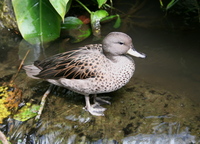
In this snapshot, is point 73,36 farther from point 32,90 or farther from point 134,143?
point 134,143

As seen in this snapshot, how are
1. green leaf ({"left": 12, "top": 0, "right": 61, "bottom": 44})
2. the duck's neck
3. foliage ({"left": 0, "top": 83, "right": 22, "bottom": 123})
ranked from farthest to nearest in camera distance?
green leaf ({"left": 12, "top": 0, "right": 61, "bottom": 44}) → foliage ({"left": 0, "top": 83, "right": 22, "bottom": 123}) → the duck's neck

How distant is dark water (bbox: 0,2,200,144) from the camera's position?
302cm

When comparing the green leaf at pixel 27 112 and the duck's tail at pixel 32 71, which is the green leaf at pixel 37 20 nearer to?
the duck's tail at pixel 32 71

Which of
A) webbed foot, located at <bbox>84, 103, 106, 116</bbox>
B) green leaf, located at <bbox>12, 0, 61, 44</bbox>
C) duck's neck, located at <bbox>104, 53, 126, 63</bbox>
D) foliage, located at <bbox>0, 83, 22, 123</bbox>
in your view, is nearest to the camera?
duck's neck, located at <bbox>104, 53, 126, 63</bbox>

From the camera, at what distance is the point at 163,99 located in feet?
11.3

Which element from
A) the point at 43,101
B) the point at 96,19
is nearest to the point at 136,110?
the point at 43,101

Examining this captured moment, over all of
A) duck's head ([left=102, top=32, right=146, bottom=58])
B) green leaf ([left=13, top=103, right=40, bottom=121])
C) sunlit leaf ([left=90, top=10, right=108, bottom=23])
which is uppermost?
duck's head ([left=102, top=32, right=146, bottom=58])

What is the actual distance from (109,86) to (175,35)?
2.14 metres

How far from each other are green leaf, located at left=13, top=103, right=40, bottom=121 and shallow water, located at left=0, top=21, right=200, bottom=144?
0.21ft

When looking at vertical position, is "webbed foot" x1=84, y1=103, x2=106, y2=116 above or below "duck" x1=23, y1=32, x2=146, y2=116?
below

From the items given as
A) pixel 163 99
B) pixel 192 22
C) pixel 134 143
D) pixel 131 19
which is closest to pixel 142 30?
pixel 131 19

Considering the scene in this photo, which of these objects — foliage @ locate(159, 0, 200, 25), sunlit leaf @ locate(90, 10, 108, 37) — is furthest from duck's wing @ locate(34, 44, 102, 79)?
foliage @ locate(159, 0, 200, 25)

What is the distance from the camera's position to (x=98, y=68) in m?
3.07

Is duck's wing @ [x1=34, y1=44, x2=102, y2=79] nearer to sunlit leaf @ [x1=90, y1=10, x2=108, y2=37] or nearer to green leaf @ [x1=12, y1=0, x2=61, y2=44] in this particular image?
green leaf @ [x1=12, y1=0, x2=61, y2=44]
